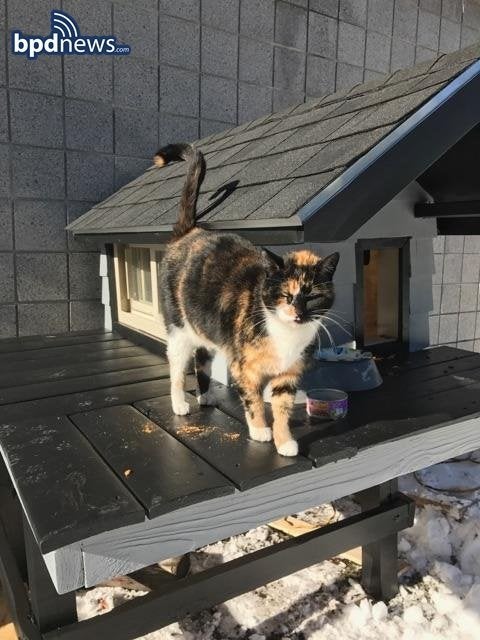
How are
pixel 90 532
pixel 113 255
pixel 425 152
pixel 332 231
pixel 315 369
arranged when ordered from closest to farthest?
pixel 90 532
pixel 332 231
pixel 425 152
pixel 315 369
pixel 113 255

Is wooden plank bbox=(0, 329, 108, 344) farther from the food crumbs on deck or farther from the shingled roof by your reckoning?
the food crumbs on deck

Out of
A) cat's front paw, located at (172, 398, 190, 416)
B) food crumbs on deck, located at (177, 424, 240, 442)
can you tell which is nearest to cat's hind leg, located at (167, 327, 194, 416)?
cat's front paw, located at (172, 398, 190, 416)

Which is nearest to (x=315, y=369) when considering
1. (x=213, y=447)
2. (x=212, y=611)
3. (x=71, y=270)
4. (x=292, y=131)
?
(x=213, y=447)

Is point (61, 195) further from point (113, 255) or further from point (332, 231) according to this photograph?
point (332, 231)

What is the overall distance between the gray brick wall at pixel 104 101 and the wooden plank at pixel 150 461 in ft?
5.85

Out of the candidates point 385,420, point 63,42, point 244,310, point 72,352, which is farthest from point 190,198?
point 63,42

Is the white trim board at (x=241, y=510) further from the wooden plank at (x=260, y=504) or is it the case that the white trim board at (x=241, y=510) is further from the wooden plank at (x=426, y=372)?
the wooden plank at (x=426, y=372)

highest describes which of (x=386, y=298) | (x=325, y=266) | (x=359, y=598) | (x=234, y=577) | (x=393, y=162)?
(x=393, y=162)

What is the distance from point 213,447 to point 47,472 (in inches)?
19.8

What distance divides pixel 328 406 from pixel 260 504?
51 cm

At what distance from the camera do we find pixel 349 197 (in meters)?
1.46

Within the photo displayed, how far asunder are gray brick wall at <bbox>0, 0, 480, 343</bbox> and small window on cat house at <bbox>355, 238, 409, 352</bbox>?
6.07ft

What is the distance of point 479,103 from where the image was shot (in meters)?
1.62

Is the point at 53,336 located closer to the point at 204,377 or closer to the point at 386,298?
the point at 204,377
